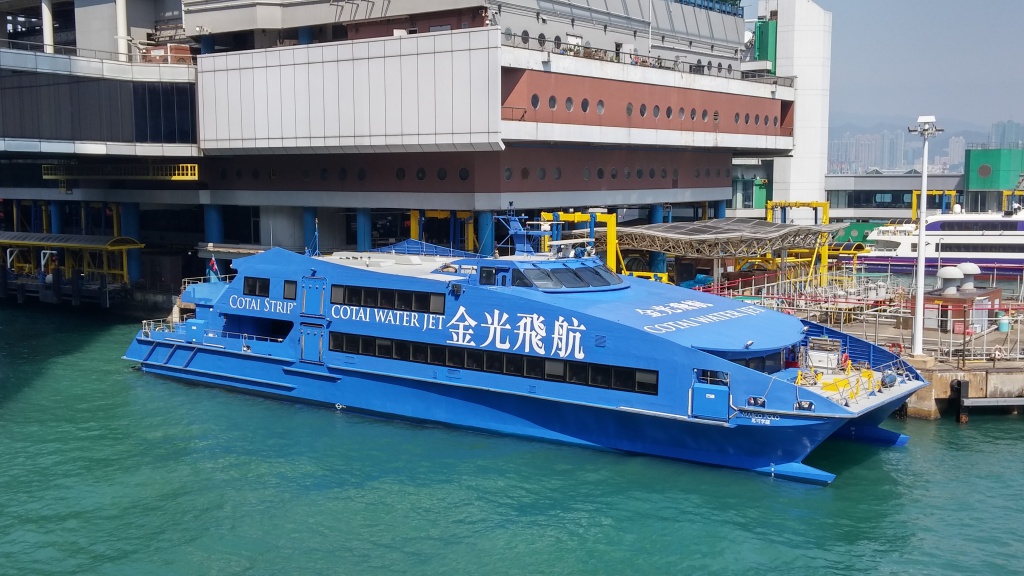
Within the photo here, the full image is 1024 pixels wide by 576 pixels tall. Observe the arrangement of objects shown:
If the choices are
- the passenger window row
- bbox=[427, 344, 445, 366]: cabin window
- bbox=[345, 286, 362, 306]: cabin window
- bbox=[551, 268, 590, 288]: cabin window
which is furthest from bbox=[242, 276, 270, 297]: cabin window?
bbox=[551, 268, 590, 288]: cabin window

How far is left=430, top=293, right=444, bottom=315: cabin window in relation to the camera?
79.8 ft

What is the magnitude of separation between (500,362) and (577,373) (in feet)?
→ 6.96

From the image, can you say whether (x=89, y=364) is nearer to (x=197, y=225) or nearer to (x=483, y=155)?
(x=483, y=155)

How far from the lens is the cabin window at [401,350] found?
25.0 meters

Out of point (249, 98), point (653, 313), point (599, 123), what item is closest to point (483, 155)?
point (599, 123)

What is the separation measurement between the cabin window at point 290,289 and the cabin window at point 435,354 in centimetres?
516

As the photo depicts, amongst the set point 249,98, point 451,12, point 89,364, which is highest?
point 451,12

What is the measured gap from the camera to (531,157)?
36.1 metres

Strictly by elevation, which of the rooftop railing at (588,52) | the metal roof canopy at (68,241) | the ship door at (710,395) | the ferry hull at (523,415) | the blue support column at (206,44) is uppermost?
the blue support column at (206,44)

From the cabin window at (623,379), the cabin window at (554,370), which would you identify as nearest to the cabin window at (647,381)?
the cabin window at (623,379)

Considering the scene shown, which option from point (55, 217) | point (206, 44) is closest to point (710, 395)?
point (206, 44)

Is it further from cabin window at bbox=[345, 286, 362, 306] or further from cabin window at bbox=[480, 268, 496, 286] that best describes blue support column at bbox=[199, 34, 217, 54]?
cabin window at bbox=[480, 268, 496, 286]

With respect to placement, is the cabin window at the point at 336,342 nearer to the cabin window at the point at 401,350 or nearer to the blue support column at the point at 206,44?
the cabin window at the point at 401,350

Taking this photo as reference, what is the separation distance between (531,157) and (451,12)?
6.53 meters
